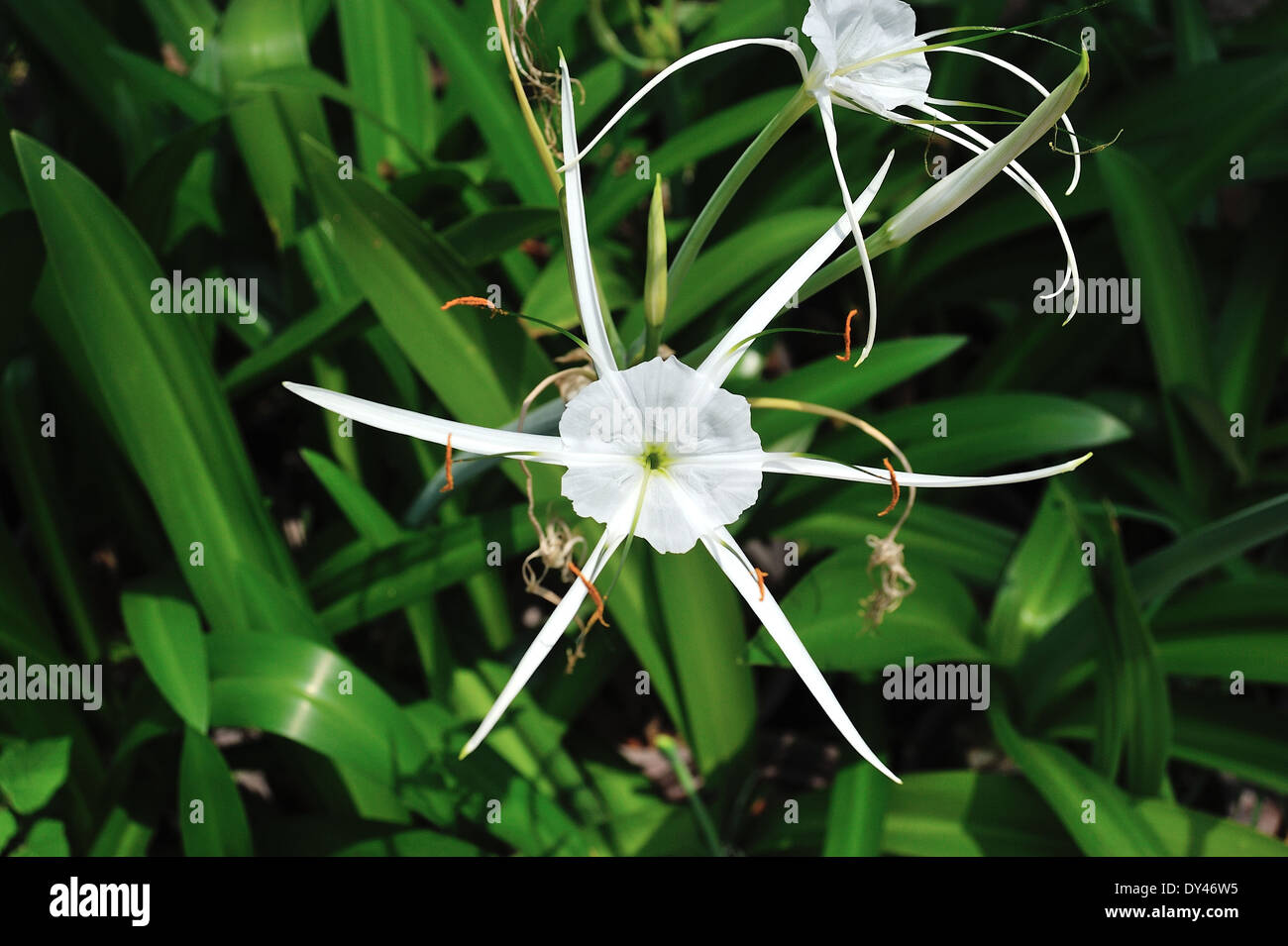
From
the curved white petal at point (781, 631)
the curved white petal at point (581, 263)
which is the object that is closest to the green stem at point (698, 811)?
the curved white petal at point (781, 631)

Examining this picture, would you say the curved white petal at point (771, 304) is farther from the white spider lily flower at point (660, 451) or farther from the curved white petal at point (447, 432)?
the curved white petal at point (447, 432)

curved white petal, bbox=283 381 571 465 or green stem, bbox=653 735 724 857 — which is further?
green stem, bbox=653 735 724 857

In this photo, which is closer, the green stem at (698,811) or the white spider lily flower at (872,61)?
the white spider lily flower at (872,61)

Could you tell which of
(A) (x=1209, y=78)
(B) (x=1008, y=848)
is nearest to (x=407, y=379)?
(B) (x=1008, y=848)

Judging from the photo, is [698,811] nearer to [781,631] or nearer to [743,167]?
[781,631]

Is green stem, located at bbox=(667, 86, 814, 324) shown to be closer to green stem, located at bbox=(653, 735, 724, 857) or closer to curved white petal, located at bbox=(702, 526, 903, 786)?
curved white petal, located at bbox=(702, 526, 903, 786)

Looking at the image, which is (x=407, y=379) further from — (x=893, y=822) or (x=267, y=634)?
(x=893, y=822)

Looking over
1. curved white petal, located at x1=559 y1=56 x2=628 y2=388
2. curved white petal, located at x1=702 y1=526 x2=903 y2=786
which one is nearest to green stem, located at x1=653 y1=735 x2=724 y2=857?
curved white petal, located at x1=702 y1=526 x2=903 y2=786
